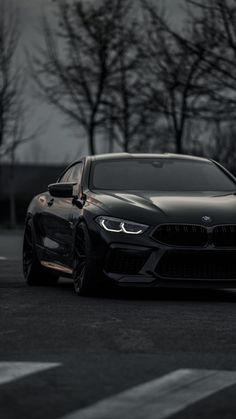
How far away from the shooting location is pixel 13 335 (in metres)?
7.70

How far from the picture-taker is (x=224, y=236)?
10.3 meters

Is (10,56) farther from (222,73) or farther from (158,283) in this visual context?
(158,283)

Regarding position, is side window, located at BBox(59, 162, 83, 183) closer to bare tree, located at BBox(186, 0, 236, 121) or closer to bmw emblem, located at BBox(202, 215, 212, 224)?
bmw emblem, located at BBox(202, 215, 212, 224)

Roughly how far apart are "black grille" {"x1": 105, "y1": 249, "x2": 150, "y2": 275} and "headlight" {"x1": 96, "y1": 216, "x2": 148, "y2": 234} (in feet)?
0.59

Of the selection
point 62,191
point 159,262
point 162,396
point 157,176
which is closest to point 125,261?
point 159,262

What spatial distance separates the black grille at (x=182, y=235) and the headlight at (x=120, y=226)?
0.49 feet

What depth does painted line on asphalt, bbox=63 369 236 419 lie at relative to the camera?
5.20 m

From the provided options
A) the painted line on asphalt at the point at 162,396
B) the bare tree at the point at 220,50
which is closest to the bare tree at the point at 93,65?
the bare tree at the point at 220,50

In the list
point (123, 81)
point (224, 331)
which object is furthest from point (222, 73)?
point (224, 331)

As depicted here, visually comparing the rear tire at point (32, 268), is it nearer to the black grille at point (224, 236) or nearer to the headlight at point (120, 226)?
the headlight at point (120, 226)

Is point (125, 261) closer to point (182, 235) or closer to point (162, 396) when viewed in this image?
point (182, 235)

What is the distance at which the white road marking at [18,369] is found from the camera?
6.07m

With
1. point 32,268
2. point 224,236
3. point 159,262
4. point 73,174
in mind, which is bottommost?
point 32,268

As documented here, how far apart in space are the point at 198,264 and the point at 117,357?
3.59 meters
